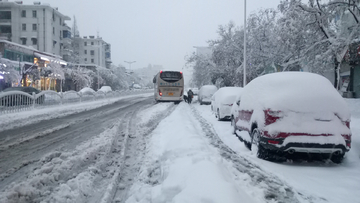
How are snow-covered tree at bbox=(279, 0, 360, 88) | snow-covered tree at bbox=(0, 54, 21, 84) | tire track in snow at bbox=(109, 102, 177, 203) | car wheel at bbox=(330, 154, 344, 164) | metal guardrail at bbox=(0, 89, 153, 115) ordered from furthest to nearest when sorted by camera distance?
snow-covered tree at bbox=(0, 54, 21, 84) < metal guardrail at bbox=(0, 89, 153, 115) < snow-covered tree at bbox=(279, 0, 360, 88) < car wheel at bbox=(330, 154, 344, 164) < tire track in snow at bbox=(109, 102, 177, 203)

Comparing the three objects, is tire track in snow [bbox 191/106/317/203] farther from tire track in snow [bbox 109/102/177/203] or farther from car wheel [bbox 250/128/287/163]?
tire track in snow [bbox 109/102/177/203]

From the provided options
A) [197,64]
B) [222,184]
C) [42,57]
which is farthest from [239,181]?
[42,57]

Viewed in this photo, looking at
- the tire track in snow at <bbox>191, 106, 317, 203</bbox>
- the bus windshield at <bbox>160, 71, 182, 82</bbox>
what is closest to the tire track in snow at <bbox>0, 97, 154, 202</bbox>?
the tire track in snow at <bbox>191, 106, 317, 203</bbox>

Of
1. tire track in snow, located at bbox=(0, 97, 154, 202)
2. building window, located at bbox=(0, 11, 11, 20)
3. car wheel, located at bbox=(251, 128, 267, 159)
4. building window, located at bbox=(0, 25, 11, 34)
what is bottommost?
tire track in snow, located at bbox=(0, 97, 154, 202)

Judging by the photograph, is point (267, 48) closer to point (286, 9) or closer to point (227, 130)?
point (286, 9)

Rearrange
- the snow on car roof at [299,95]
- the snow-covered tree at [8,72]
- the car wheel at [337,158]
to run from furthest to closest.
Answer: the snow-covered tree at [8,72] < the car wheel at [337,158] < the snow on car roof at [299,95]

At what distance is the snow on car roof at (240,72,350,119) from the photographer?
5.50 meters

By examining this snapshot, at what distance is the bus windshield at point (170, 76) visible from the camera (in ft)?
84.0

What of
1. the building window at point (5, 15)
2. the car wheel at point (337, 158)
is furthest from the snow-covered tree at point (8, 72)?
the car wheel at point (337, 158)

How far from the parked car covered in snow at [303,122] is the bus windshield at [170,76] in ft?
65.1

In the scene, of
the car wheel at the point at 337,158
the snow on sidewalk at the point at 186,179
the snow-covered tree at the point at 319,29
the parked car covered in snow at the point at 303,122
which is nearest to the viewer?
the snow on sidewalk at the point at 186,179

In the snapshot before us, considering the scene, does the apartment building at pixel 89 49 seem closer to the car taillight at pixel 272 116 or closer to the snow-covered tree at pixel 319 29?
the snow-covered tree at pixel 319 29

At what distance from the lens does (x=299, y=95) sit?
5.65 metres

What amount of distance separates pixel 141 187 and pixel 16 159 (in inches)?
130
